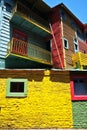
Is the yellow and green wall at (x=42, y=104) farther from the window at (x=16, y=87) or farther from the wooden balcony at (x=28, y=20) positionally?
the wooden balcony at (x=28, y=20)

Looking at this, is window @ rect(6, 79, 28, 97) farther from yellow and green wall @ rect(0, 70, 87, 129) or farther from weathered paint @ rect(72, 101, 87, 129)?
weathered paint @ rect(72, 101, 87, 129)

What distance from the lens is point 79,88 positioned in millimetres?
11461

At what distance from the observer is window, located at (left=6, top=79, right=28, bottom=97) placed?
1072 cm

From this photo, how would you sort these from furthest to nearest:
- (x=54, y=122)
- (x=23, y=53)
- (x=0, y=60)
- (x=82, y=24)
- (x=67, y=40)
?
(x=82, y=24), (x=67, y=40), (x=23, y=53), (x=0, y=60), (x=54, y=122)

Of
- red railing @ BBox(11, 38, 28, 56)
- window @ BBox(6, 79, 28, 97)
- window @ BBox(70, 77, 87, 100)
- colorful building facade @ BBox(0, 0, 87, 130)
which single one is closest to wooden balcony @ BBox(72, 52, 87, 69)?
colorful building facade @ BBox(0, 0, 87, 130)

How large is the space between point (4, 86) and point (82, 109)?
4.79 meters

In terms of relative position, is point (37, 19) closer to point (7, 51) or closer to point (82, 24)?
point (7, 51)

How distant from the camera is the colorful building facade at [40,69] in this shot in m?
10.6

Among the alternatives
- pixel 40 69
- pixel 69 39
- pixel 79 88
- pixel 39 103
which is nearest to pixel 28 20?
pixel 69 39

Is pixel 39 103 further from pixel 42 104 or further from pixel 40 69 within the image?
pixel 40 69

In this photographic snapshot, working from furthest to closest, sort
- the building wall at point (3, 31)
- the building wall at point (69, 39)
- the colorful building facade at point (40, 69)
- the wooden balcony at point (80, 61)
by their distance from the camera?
the building wall at point (69, 39)
the wooden balcony at point (80, 61)
the building wall at point (3, 31)
the colorful building facade at point (40, 69)

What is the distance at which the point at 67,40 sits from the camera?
1866cm

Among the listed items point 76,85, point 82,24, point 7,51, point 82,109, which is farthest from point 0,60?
point 82,24

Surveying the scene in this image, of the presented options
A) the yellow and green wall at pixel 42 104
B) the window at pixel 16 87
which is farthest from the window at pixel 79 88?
the window at pixel 16 87
